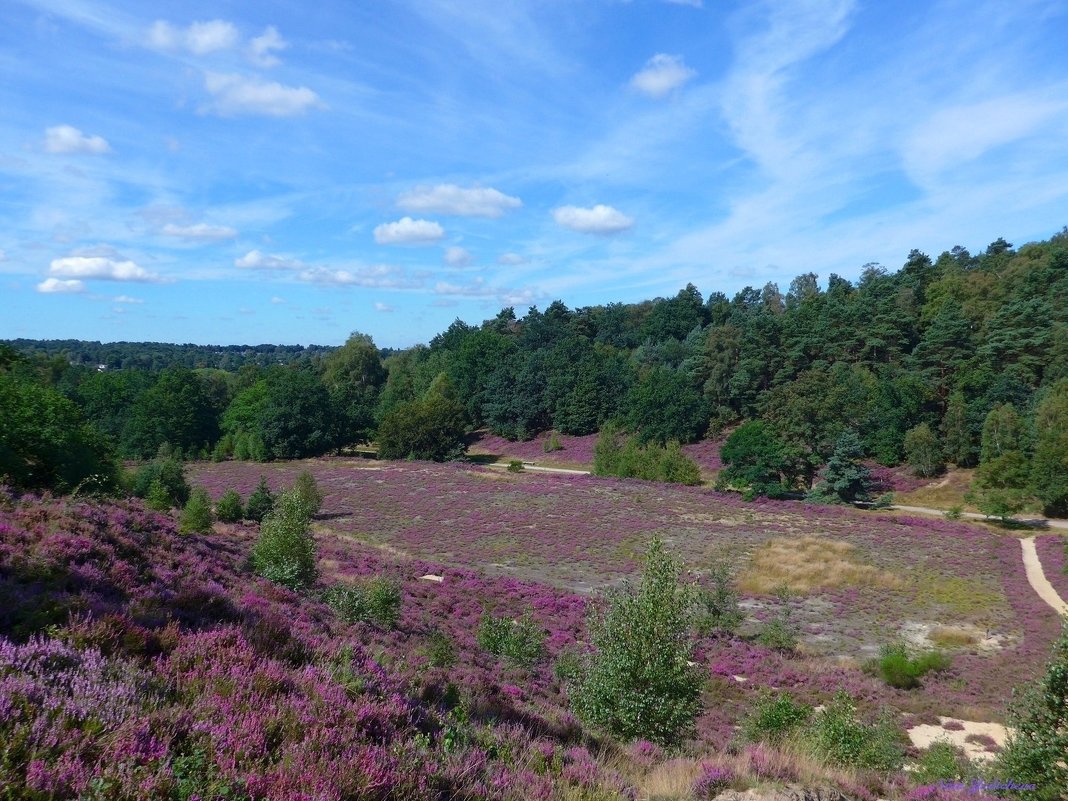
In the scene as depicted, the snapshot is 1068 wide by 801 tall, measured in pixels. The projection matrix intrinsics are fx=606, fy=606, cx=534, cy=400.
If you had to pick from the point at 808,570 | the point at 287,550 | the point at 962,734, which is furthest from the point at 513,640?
the point at 808,570

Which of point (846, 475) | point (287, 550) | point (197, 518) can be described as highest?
point (287, 550)

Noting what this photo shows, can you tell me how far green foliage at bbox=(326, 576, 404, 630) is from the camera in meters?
15.2

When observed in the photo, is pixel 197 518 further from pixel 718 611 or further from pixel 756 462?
pixel 756 462

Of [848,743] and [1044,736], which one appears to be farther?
[848,743]

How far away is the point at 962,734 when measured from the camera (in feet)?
50.0

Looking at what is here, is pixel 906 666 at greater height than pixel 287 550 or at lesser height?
lesser

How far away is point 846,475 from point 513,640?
4417 centimetres

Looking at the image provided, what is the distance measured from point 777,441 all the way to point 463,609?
→ 4157cm

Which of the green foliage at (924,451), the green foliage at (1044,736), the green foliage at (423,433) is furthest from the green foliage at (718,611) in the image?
the green foliage at (423,433)

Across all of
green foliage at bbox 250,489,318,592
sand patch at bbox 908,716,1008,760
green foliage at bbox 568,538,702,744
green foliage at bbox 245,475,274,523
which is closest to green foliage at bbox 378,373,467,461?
green foliage at bbox 245,475,274,523

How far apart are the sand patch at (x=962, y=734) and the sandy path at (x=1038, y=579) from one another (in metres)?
12.1

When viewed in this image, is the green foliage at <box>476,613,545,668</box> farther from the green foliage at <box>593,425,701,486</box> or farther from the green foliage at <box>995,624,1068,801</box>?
the green foliage at <box>593,425,701,486</box>

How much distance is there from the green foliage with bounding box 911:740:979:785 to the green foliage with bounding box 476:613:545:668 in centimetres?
878

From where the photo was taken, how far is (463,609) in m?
22.3
